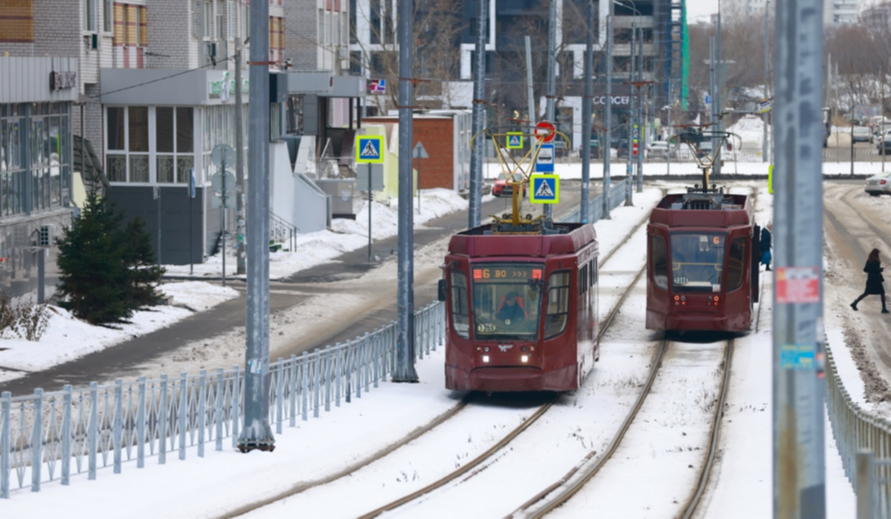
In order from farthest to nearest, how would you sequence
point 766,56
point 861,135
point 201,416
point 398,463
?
1. point 861,135
2. point 766,56
3. point 398,463
4. point 201,416

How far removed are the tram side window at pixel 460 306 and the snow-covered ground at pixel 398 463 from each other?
1.16 m

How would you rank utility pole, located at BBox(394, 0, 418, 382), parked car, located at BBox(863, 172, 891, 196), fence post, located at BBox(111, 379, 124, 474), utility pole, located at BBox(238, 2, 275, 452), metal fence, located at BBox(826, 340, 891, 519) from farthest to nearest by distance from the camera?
parked car, located at BBox(863, 172, 891, 196)
utility pole, located at BBox(394, 0, 418, 382)
utility pole, located at BBox(238, 2, 275, 452)
fence post, located at BBox(111, 379, 124, 474)
metal fence, located at BBox(826, 340, 891, 519)

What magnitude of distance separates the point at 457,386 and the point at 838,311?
46.7 feet

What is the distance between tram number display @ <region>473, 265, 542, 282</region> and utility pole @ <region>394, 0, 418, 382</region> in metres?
1.85

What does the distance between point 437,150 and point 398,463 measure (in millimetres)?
51416

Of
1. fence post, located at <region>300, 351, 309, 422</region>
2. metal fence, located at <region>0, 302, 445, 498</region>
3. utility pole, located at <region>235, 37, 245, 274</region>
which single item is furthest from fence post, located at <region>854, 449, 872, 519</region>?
utility pole, located at <region>235, 37, 245, 274</region>

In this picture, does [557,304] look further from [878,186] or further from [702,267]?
[878,186]

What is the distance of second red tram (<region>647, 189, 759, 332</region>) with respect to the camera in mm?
25406

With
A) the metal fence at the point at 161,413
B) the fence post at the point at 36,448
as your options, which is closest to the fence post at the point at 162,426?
the metal fence at the point at 161,413

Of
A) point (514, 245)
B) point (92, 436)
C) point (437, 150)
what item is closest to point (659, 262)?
point (514, 245)

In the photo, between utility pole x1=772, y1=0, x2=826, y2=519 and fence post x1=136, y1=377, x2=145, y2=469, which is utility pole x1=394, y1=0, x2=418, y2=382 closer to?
fence post x1=136, y1=377, x2=145, y2=469

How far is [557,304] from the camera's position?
19406 millimetres

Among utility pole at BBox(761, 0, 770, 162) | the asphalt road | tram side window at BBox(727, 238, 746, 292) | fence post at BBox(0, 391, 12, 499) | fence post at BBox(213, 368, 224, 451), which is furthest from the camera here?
tram side window at BBox(727, 238, 746, 292)

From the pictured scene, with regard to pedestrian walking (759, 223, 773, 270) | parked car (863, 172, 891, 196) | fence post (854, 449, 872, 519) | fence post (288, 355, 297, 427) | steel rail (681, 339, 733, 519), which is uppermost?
parked car (863, 172, 891, 196)
